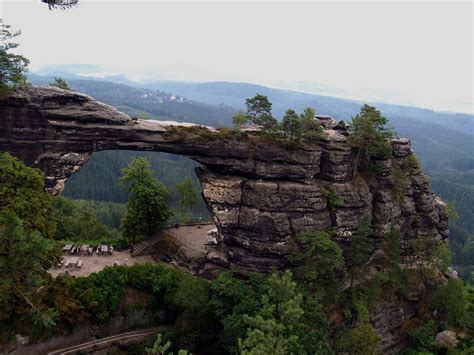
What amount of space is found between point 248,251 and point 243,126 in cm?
1011

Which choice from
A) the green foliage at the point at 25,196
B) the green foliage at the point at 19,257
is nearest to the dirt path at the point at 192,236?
the green foliage at the point at 25,196

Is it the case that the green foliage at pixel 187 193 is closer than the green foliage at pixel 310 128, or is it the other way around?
the green foliage at pixel 310 128

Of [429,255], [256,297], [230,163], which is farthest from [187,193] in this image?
[429,255]

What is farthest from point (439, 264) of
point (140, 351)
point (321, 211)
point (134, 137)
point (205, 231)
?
point (134, 137)

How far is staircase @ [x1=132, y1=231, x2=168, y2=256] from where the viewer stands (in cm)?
3356

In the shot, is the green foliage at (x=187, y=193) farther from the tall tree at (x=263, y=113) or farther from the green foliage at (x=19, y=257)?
the green foliage at (x=19, y=257)

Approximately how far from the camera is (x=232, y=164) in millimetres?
29750

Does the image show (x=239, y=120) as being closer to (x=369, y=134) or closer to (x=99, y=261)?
(x=369, y=134)

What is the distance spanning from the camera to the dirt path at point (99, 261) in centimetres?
2912

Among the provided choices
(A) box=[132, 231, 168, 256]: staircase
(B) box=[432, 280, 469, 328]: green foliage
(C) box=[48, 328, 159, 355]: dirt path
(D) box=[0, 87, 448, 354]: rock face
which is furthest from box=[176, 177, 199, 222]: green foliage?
(B) box=[432, 280, 469, 328]: green foliage

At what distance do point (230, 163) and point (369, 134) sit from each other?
11.4m

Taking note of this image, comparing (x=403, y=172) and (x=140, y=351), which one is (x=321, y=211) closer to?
(x=403, y=172)

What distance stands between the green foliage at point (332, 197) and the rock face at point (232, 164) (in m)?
0.09

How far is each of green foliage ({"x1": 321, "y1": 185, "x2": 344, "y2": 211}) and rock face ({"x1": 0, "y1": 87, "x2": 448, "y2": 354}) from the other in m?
0.09
